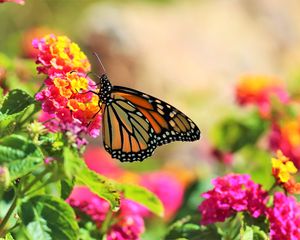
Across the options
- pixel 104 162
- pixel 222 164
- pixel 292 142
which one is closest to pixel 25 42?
pixel 104 162

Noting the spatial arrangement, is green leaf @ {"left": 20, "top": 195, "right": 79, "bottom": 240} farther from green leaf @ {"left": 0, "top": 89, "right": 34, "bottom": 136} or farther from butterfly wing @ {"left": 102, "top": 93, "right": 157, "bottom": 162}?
butterfly wing @ {"left": 102, "top": 93, "right": 157, "bottom": 162}

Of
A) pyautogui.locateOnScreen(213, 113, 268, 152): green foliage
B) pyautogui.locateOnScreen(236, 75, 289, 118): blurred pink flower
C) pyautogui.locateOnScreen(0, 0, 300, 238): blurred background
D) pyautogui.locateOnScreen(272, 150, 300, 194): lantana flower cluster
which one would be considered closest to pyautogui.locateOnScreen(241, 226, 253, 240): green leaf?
pyautogui.locateOnScreen(272, 150, 300, 194): lantana flower cluster

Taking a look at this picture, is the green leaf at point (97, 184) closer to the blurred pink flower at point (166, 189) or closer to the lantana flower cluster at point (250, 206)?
the lantana flower cluster at point (250, 206)

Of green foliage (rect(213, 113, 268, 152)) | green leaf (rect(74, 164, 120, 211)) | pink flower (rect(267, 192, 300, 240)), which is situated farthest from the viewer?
green foliage (rect(213, 113, 268, 152))

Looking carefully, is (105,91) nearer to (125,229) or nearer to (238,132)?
Answer: (125,229)

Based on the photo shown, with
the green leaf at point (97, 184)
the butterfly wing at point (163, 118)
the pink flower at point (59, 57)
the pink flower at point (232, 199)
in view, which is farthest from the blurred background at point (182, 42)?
the green leaf at point (97, 184)

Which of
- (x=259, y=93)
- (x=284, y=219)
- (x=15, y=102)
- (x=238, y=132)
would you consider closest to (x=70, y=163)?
(x=15, y=102)
